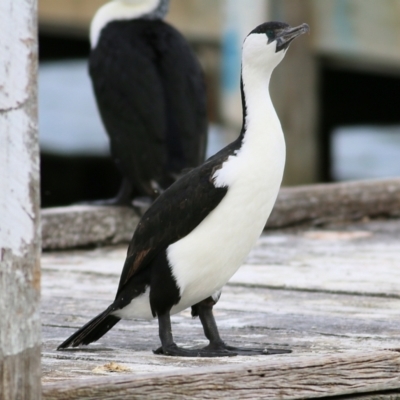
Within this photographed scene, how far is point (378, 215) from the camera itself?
7320 mm

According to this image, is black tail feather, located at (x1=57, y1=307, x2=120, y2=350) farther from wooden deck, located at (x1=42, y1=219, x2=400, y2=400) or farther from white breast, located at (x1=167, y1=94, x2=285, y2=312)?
white breast, located at (x1=167, y1=94, x2=285, y2=312)

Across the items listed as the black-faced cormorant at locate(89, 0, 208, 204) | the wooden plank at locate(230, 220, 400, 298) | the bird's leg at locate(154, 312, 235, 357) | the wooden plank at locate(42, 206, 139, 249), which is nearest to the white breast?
the bird's leg at locate(154, 312, 235, 357)

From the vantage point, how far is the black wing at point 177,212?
11.9 ft

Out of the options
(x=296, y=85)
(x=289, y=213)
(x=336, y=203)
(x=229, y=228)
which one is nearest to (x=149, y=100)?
(x=289, y=213)

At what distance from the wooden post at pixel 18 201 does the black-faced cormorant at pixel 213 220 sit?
32.4 inches

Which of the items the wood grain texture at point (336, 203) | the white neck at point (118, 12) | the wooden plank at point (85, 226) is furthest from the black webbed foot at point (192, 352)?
the white neck at point (118, 12)

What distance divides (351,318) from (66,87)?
16.2 meters

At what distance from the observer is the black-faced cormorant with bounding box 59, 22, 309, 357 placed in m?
3.61

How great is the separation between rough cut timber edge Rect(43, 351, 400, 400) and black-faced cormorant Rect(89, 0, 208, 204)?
3.25m

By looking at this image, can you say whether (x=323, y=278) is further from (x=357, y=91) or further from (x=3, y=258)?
(x=357, y=91)

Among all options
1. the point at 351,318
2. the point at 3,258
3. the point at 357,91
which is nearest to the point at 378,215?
the point at 351,318

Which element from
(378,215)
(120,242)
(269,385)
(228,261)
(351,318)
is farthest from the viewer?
(378,215)

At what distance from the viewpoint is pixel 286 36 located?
3.79m

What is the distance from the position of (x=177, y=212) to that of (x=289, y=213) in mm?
3359
